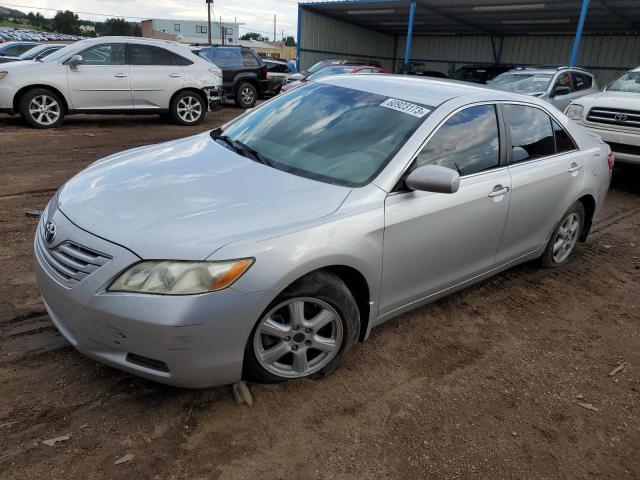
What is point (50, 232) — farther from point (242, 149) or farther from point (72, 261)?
point (242, 149)

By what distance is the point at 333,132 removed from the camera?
3.25m

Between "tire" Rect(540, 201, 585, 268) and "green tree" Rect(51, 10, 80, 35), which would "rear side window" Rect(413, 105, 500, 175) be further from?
"green tree" Rect(51, 10, 80, 35)

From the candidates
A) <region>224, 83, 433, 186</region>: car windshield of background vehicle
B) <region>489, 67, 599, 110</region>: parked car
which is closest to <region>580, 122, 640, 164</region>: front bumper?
<region>489, 67, 599, 110</region>: parked car

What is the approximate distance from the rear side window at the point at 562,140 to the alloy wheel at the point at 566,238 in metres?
0.60

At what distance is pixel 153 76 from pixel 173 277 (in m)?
9.51

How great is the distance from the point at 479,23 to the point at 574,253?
79.0 ft

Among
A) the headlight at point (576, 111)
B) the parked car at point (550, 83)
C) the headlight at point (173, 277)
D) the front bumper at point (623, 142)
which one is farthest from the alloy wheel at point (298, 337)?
the parked car at point (550, 83)

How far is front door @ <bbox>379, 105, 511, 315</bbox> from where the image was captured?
114 inches

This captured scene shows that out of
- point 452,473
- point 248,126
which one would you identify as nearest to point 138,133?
point 248,126

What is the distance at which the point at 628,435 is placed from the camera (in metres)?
2.64

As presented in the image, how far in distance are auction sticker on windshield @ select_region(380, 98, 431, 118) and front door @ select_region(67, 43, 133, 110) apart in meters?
8.43

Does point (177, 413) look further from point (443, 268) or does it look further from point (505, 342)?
point (505, 342)

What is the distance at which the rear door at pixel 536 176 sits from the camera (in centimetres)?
369

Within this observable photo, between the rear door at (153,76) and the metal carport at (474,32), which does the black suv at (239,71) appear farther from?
the metal carport at (474,32)
